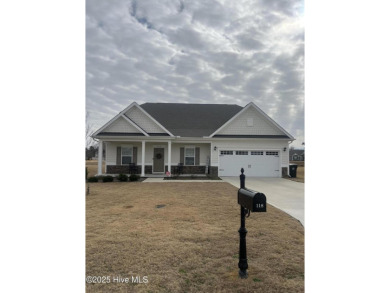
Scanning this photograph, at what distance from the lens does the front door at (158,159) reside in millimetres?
14244

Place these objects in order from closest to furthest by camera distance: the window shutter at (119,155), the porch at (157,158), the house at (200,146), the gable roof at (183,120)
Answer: the gable roof at (183,120) → the house at (200,146) → the porch at (157,158) → the window shutter at (119,155)

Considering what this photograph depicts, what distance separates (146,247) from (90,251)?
2.67 feet

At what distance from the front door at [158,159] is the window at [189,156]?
5.02ft

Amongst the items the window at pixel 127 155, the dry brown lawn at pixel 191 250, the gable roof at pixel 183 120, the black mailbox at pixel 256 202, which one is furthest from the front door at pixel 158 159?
the black mailbox at pixel 256 202

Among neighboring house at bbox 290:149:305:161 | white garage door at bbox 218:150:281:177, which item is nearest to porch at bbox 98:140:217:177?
white garage door at bbox 218:150:281:177

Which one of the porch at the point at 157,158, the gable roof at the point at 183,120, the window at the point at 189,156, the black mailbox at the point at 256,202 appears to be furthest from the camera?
the window at the point at 189,156

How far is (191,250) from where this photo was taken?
3238mm

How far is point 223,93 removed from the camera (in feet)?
14.8

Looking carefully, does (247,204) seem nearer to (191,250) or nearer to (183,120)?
(191,250)

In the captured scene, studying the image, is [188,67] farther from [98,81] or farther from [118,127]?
[118,127]

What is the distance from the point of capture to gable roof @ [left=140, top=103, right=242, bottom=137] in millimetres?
14992

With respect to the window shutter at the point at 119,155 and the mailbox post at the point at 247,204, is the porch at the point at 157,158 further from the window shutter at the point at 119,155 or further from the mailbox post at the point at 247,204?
the mailbox post at the point at 247,204

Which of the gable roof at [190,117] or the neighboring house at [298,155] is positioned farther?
the gable roof at [190,117]

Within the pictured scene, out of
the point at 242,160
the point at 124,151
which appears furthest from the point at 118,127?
the point at 242,160
